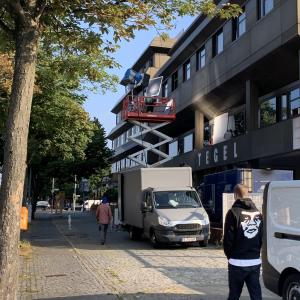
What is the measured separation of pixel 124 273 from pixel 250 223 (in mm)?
6115

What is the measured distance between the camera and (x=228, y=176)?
72.9ft

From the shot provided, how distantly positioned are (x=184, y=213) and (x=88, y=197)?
324ft

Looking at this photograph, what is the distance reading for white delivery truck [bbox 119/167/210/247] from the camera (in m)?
18.4

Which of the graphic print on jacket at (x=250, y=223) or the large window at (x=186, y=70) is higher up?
the large window at (x=186, y=70)

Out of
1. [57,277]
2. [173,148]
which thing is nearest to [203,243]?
[57,277]

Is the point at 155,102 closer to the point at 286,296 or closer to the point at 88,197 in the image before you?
the point at 286,296

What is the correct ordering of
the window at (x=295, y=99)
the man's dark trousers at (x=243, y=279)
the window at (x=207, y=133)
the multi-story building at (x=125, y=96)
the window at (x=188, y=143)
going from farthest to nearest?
the multi-story building at (x=125, y=96), the window at (x=188, y=143), the window at (x=207, y=133), the window at (x=295, y=99), the man's dark trousers at (x=243, y=279)

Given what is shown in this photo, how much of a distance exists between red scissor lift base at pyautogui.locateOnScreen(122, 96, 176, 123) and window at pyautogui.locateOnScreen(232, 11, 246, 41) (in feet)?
19.8

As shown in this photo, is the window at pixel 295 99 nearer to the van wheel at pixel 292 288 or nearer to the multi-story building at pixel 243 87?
the multi-story building at pixel 243 87

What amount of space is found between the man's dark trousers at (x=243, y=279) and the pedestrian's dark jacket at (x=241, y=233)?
0.15 meters

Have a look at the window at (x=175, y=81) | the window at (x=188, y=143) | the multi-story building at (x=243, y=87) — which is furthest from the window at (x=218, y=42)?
the window at (x=188, y=143)

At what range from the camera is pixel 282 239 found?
297 inches

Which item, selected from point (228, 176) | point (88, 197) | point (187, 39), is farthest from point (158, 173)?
point (88, 197)

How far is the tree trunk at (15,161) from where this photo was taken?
275 inches
